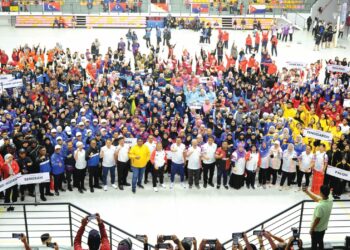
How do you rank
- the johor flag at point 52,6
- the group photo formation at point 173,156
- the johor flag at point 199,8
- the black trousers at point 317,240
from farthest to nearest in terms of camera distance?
the johor flag at point 199,8 < the johor flag at point 52,6 < the group photo formation at point 173,156 < the black trousers at point 317,240

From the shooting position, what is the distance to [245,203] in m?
12.5

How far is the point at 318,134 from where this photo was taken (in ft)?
42.7

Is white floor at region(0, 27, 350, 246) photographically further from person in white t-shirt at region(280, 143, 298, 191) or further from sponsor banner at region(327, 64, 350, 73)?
sponsor banner at region(327, 64, 350, 73)

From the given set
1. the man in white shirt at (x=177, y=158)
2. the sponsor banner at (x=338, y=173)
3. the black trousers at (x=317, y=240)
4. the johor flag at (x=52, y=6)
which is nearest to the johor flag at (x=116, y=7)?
the johor flag at (x=52, y=6)

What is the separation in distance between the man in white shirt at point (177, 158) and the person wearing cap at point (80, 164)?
7.70ft

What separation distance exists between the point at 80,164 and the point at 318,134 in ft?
21.1

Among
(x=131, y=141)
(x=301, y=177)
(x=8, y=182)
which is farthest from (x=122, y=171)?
(x=301, y=177)

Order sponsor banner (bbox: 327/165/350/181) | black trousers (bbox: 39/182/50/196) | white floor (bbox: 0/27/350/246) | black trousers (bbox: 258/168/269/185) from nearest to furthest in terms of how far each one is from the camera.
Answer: white floor (bbox: 0/27/350/246)
sponsor banner (bbox: 327/165/350/181)
black trousers (bbox: 39/182/50/196)
black trousers (bbox: 258/168/269/185)

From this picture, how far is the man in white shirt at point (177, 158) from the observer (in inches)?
504

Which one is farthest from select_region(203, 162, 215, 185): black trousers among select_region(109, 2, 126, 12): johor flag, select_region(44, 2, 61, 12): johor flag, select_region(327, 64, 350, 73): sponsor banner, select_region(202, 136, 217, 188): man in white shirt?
select_region(44, 2, 61, 12): johor flag

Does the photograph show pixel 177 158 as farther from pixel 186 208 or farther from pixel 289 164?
pixel 289 164

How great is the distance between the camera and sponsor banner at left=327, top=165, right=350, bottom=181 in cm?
1162

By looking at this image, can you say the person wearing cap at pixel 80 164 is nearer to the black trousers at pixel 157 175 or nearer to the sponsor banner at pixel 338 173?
the black trousers at pixel 157 175

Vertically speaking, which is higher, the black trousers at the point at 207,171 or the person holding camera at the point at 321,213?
the person holding camera at the point at 321,213
